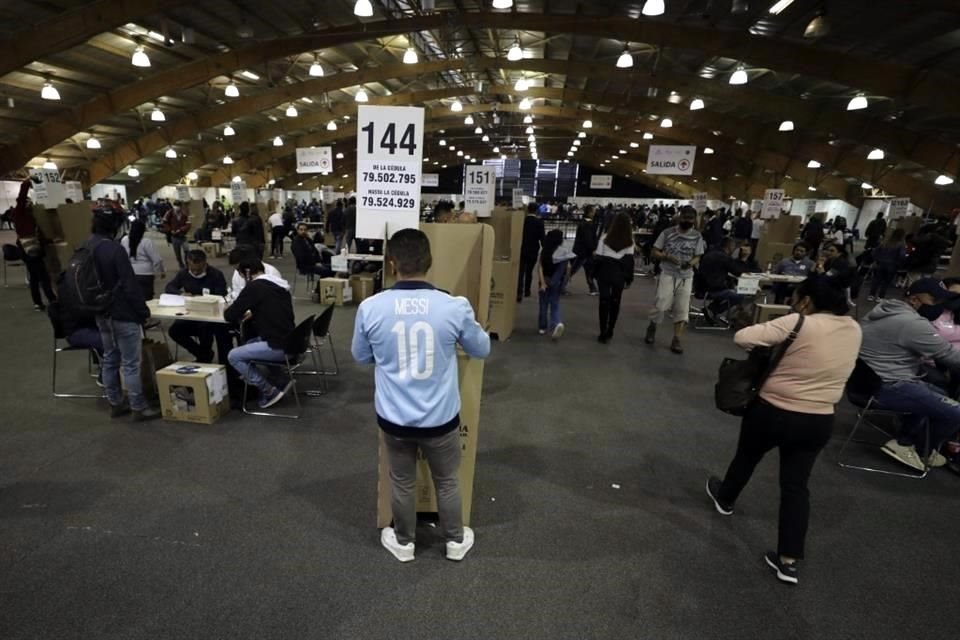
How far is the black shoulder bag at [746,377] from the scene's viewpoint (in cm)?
222

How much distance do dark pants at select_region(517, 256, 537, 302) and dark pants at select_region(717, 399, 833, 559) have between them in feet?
17.5

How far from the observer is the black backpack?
10.5ft

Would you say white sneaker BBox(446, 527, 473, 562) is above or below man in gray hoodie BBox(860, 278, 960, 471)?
below

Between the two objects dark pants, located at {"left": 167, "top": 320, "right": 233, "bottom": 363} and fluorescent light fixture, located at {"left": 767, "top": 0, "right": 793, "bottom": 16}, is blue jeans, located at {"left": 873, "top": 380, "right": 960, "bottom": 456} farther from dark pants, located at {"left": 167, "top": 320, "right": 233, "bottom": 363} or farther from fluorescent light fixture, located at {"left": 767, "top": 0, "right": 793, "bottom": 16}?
fluorescent light fixture, located at {"left": 767, "top": 0, "right": 793, "bottom": 16}

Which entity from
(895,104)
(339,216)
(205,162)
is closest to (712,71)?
(895,104)

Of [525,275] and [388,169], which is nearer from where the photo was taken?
[388,169]

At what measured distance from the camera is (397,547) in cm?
236

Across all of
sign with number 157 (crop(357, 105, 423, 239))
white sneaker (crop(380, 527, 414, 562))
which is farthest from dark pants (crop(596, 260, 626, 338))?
white sneaker (crop(380, 527, 414, 562))

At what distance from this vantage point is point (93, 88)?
40.0 ft

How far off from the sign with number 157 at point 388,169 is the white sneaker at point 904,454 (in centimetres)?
372

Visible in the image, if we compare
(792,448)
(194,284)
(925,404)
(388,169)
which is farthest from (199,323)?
(925,404)

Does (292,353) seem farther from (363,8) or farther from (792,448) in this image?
(363,8)

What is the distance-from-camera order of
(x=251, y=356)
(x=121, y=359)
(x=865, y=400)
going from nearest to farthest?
(x=865, y=400) < (x=121, y=359) < (x=251, y=356)

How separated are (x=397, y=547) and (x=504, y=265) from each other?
396 cm
